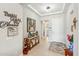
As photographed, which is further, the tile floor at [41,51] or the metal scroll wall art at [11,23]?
the tile floor at [41,51]

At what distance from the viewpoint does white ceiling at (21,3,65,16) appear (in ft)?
4.46

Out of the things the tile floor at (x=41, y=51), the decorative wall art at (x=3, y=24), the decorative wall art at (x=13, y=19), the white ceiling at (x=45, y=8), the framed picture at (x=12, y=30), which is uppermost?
the white ceiling at (x=45, y=8)

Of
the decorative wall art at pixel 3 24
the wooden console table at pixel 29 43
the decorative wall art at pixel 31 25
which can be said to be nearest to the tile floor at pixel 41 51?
the wooden console table at pixel 29 43

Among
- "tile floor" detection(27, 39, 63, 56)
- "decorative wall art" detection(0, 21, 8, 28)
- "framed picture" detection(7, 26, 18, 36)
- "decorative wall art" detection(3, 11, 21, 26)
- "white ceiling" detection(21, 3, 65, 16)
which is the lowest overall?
"tile floor" detection(27, 39, 63, 56)

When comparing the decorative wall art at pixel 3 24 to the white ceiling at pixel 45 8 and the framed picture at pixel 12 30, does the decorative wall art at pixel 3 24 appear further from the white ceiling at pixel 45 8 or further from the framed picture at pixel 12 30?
the white ceiling at pixel 45 8

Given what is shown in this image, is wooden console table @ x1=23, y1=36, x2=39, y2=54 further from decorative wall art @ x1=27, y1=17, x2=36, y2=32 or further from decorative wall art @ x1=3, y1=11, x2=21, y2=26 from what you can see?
decorative wall art @ x1=3, y1=11, x2=21, y2=26

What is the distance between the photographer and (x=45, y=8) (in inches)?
55.8

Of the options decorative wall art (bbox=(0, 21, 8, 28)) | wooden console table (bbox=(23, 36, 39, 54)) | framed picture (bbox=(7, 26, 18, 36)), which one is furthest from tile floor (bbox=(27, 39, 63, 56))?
decorative wall art (bbox=(0, 21, 8, 28))

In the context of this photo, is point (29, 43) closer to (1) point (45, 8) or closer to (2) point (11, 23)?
(2) point (11, 23)

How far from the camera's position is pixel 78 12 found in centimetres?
131

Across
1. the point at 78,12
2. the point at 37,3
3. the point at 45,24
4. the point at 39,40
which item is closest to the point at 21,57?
the point at 39,40

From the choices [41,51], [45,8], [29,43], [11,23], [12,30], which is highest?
[45,8]

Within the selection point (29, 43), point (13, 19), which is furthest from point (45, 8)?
point (29, 43)

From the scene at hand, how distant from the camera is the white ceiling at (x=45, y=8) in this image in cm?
136
